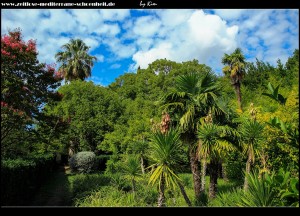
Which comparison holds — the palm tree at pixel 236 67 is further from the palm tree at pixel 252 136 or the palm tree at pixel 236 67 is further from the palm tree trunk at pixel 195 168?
the palm tree at pixel 252 136

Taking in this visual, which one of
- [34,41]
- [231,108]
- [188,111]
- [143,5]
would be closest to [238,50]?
[231,108]

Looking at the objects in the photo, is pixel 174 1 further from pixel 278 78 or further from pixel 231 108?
pixel 278 78

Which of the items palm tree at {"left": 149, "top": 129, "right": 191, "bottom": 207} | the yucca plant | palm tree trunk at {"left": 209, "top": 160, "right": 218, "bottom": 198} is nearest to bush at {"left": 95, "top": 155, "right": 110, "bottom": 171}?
palm tree trunk at {"left": 209, "top": 160, "right": 218, "bottom": 198}

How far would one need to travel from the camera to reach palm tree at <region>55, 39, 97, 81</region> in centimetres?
3591

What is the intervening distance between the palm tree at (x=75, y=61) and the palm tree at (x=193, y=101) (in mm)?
26792

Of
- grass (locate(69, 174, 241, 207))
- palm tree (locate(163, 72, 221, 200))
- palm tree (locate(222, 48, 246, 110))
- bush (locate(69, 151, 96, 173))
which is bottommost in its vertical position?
grass (locate(69, 174, 241, 207))

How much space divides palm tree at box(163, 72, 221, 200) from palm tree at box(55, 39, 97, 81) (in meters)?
26.8

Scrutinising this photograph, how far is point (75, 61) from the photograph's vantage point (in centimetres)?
3578

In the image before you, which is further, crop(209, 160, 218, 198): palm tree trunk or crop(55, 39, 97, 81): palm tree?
crop(55, 39, 97, 81): palm tree

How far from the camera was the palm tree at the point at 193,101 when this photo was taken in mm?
10703

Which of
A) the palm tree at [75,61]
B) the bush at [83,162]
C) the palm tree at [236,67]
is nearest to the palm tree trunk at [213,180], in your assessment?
the bush at [83,162]

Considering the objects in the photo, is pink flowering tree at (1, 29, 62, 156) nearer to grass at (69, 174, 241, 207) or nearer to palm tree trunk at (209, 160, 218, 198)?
grass at (69, 174, 241, 207)

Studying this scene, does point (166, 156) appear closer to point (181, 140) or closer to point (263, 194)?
point (263, 194)
